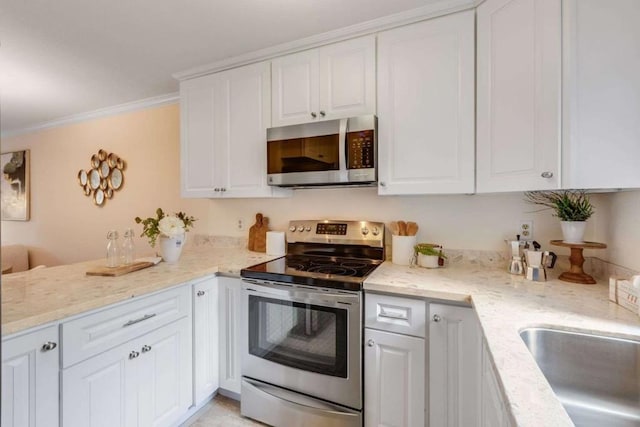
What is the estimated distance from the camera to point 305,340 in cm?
175

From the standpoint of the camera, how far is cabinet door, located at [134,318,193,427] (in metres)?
1.58

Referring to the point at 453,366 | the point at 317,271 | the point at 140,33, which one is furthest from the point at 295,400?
the point at 140,33

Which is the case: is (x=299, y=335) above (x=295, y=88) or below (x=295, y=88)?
below

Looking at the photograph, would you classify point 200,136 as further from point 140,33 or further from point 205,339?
point 205,339

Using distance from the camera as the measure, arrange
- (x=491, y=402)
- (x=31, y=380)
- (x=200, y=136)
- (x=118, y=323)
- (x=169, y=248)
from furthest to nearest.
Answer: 1. (x=200, y=136)
2. (x=169, y=248)
3. (x=118, y=323)
4. (x=31, y=380)
5. (x=491, y=402)

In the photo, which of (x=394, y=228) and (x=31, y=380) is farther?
(x=394, y=228)

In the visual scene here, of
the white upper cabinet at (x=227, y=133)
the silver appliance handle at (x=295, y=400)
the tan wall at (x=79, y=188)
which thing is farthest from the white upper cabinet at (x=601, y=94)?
the tan wall at (x=79, y=188)

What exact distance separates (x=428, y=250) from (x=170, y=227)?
1553 mm

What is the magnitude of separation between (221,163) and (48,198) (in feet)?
9.23

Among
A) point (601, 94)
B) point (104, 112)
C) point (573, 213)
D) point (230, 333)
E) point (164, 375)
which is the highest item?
point (104, 112)

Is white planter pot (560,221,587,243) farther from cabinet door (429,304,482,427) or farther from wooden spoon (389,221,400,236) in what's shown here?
wooden spoon (389,221,400,236)

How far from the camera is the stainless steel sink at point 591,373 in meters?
1.03

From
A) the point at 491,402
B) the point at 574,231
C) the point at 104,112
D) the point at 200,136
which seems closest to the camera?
the point at 491,402

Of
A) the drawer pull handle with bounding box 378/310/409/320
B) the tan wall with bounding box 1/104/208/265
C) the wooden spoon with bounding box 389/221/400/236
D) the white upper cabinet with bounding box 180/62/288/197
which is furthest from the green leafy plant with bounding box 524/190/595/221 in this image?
the tan wall with bounding box 1/104/208/265
